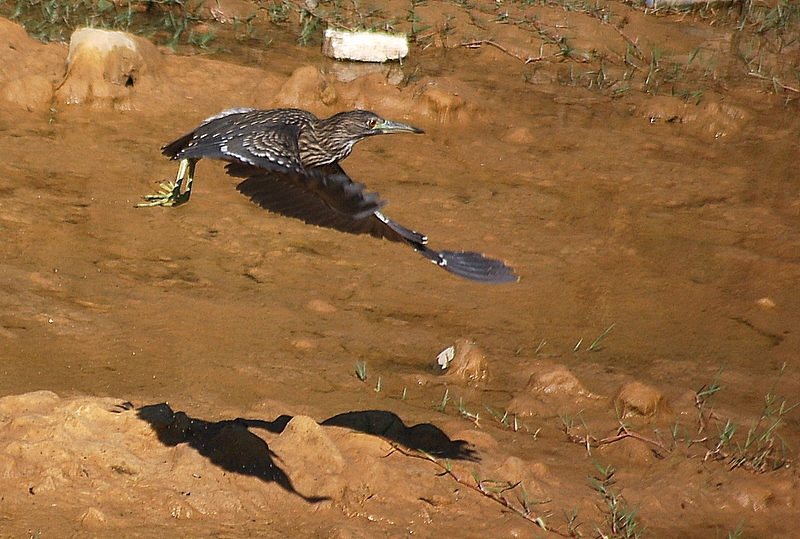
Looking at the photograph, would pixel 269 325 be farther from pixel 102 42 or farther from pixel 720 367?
pixel 102 42

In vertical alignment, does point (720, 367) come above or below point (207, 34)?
below

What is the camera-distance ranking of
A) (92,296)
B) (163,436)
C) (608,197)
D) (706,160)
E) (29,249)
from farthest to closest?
(706,160)
(608,197)
(29,249)
(92,296)
(163,436)

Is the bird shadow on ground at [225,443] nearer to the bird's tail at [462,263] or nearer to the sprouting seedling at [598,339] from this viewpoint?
the bird's tail at [462,263]

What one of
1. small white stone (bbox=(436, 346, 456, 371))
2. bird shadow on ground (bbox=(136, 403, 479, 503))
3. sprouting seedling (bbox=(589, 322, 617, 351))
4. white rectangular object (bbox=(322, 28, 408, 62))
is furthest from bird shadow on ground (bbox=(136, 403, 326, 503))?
white rectangular object (bbox=(322, 28, 408, 62))

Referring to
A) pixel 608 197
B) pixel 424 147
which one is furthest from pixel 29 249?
pixel 608 197

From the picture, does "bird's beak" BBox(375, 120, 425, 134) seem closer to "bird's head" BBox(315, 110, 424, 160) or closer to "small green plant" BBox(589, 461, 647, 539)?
"bird's head" BBox(315, 110, 424, 160)

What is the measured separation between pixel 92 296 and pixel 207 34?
454 cm

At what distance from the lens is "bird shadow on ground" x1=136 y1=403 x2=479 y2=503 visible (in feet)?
12.5

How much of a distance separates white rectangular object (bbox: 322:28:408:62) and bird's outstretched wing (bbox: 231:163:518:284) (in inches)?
196

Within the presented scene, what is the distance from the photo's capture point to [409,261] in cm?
624

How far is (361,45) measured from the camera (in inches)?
366

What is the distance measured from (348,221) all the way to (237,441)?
94cm

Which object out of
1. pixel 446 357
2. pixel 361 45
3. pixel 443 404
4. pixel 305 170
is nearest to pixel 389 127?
pixel 446 357

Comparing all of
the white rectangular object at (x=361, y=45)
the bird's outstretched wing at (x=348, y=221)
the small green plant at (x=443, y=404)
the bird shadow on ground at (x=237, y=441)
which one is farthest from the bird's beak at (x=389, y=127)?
the white rectangular object at (x=361, y=45)
